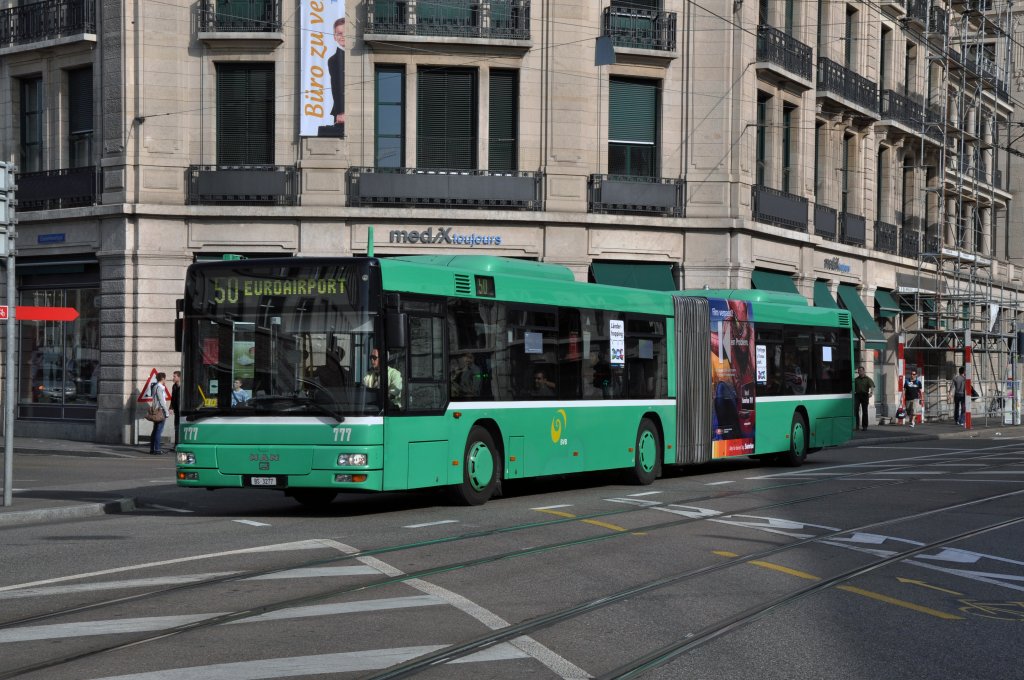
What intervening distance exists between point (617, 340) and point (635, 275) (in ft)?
42.9

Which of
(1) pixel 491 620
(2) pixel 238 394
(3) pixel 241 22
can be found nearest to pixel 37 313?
(2) pixel 238 394

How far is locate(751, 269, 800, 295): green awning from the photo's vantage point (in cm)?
3494

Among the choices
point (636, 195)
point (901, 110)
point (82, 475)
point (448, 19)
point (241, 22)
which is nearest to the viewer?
point (82, 475)

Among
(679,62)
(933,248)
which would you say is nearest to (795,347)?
(679,62)

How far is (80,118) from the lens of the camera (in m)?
32.2

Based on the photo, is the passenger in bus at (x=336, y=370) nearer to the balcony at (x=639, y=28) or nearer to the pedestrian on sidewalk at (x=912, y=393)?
the balcony at (x=639, y=28)

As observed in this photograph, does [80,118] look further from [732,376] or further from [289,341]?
[289,341]

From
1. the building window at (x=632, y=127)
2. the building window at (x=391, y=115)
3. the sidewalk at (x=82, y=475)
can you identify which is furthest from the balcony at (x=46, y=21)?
the building window at (x=632, y=127)

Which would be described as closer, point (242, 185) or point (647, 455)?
point (647, 455)

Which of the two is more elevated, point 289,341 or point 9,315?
point 9,315

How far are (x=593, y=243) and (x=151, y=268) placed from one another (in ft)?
33.5

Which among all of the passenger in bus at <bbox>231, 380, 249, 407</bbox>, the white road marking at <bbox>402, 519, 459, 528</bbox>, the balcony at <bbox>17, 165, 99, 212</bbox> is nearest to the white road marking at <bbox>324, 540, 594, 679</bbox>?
the white road marking at <bbox>402, 519, 459, 528</bbox>

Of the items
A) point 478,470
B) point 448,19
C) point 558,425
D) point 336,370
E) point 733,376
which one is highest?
point 448,19

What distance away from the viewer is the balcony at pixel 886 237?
43.7m
